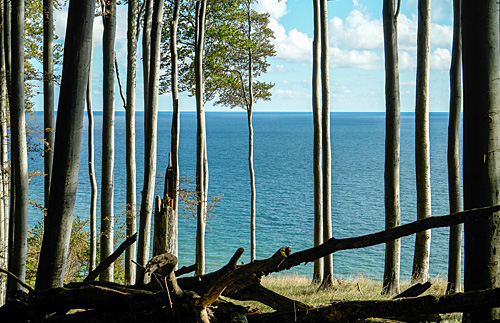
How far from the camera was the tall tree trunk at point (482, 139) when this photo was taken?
2352 mm

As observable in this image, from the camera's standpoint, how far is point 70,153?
303 centimetres

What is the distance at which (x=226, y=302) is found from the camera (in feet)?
6.72

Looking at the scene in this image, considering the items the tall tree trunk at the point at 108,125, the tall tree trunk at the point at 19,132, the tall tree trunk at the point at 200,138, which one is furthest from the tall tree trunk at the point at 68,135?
the tall tree trunk at the point at 200,138

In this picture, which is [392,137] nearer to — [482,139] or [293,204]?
[482,139]

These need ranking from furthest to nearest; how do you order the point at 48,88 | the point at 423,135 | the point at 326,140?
the point at 326,140
the point at 48,88
the point at 423,135

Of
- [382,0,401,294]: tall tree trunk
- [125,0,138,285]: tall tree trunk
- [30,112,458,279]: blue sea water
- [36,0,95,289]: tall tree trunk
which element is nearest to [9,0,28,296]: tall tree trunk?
[30,112,458,279]: blue sea water

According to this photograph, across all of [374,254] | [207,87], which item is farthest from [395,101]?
[374,254]

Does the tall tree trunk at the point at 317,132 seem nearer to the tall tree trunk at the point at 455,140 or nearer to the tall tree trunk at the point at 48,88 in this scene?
the tall tree trunk at the point at 455,140

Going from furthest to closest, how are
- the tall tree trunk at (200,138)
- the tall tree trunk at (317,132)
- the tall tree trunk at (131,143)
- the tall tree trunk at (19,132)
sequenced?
the tall tree trunk at (200,138)
the tall tree trunk at (131,143)
the tall tree trunk at (317,132)
the tall tree trunk at (19,132)

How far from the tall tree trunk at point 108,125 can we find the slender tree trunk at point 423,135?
18.7 ft

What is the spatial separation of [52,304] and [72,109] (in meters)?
1.33

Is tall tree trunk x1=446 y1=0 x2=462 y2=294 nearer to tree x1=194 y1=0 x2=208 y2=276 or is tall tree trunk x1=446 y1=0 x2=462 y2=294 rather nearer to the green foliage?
tree x1=194 y1=0 x2=208 y2=276

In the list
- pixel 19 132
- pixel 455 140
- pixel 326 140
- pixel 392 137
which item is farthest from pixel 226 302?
pixel 326 140

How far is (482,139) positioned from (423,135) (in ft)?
22.6
